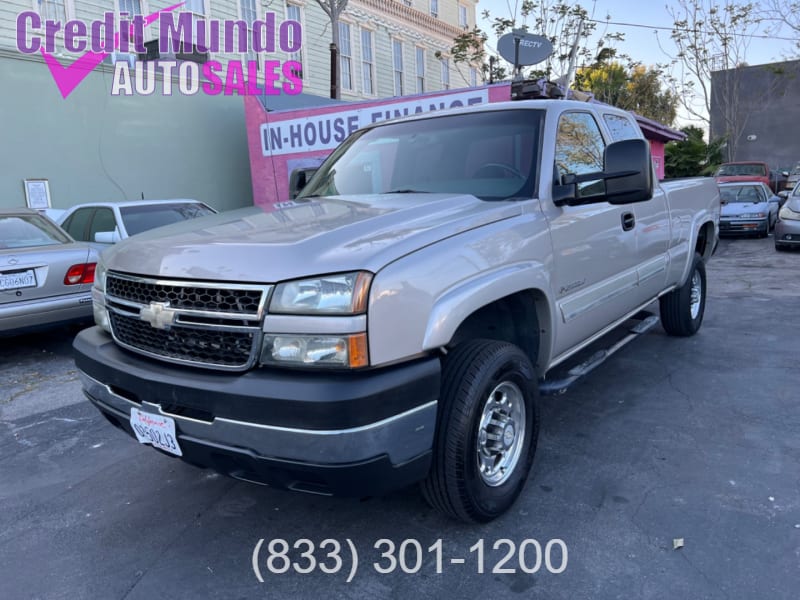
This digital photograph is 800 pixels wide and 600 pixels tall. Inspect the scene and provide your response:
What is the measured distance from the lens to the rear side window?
173 inches

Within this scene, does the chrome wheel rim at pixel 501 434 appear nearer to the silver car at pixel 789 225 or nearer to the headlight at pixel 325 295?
the headlight at pixel 325 295

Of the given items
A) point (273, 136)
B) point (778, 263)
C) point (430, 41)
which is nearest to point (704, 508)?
point (778, 263)

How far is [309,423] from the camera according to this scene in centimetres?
215

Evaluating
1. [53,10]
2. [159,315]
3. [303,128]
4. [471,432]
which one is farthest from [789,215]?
[53,10]

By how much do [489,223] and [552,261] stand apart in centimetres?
55

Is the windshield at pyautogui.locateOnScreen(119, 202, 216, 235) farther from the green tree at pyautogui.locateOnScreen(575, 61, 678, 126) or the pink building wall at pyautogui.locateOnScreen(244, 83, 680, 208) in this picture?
the green tree at pyautogui.locateOnScreen(575, 61, 678, 126)

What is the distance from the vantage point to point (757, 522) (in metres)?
2.87

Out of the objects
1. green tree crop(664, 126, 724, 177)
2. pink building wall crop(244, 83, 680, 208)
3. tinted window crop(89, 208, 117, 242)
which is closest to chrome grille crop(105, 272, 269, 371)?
tinted window crop(89, 208, 117, 242)

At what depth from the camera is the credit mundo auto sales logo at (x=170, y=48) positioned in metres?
12.0

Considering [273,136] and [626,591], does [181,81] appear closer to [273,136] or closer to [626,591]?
[273,136]

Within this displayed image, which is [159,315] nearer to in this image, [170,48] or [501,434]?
[501,434]

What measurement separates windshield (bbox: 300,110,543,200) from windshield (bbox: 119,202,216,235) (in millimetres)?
3932

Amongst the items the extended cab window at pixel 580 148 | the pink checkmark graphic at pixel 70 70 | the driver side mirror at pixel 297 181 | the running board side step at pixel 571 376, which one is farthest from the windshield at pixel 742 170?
the driver side mirror at pixel 297 181

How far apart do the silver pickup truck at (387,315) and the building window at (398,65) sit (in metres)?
19.7
